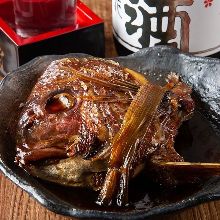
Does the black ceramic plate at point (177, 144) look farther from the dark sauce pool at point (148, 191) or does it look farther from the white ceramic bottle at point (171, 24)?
the white ceramic bottle at point (171, 24)

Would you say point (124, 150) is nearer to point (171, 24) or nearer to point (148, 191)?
point (148, 191)

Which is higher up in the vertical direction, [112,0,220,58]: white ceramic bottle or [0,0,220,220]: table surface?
[112,0,220,58]: white ceramic bottle

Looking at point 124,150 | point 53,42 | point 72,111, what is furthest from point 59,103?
point 53,42

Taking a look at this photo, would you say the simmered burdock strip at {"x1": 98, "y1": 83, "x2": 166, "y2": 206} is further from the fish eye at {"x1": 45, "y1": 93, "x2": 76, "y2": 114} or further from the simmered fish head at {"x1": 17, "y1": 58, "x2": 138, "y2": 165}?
the fish eye at {"x1": 45, "y1": 93, "x2": 76, "y2": 114}

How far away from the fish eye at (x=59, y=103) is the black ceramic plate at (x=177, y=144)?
0.12m

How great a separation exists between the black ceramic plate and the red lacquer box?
22 centimetres

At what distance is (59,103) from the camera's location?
1.36 meters

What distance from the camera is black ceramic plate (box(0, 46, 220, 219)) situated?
1194 millimetres

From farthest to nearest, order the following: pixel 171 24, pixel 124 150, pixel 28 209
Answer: pixel 171 24 < pixel 28 209 < pixel 124 150

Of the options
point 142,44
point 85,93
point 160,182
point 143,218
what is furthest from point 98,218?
point 142,44

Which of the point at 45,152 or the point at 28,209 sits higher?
the point at 45,152

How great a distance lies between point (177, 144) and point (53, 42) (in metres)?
0.60

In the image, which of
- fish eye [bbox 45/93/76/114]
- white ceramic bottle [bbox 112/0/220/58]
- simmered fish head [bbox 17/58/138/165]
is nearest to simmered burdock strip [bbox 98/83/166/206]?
simmered fish head [bbox 17/58/138/165]

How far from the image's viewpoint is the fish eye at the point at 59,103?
135cm
